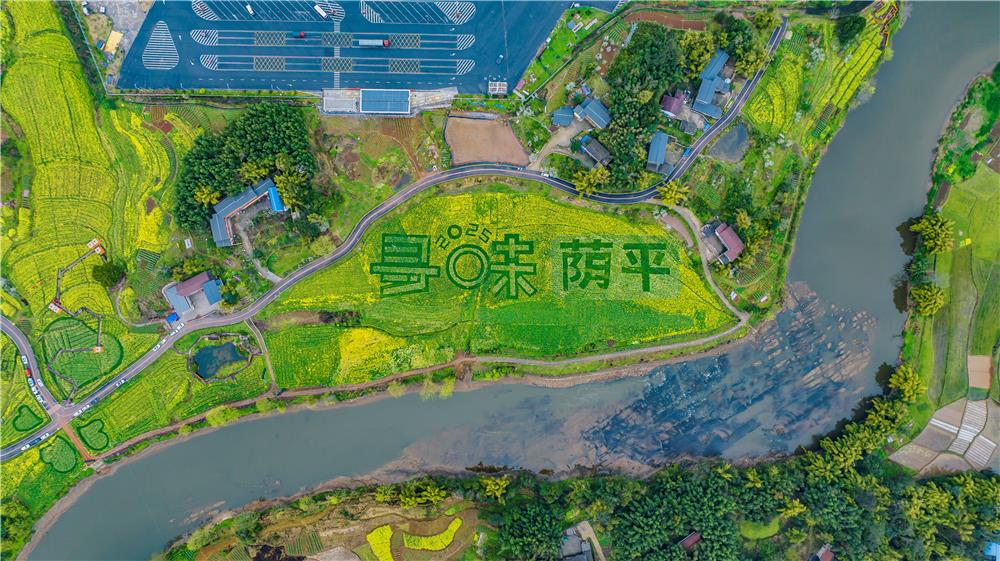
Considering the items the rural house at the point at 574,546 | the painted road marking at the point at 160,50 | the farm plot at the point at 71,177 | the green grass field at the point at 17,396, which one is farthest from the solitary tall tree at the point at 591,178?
the green grass field at the point at 17,396

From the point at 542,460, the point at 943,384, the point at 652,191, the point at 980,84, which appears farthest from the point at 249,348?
the point at 980,84

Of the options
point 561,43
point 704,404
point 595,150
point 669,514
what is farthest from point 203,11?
point 669,514

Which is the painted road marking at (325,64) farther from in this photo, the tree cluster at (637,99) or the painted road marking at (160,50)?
the tree cluster at (637,99)

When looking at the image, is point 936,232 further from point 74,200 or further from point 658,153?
point 74,200

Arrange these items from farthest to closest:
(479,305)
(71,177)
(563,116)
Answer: (479,305) → (71,177) → (563,116)

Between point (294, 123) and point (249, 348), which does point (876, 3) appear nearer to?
point (294, 123)

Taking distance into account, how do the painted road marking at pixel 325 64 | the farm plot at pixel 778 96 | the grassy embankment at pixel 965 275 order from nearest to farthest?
the painted road marking at pixel 325 64, the grassy embankment at pixel 965 275, the farm plot at pixel 778 96

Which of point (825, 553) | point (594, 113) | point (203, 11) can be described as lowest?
point (825, 553)
